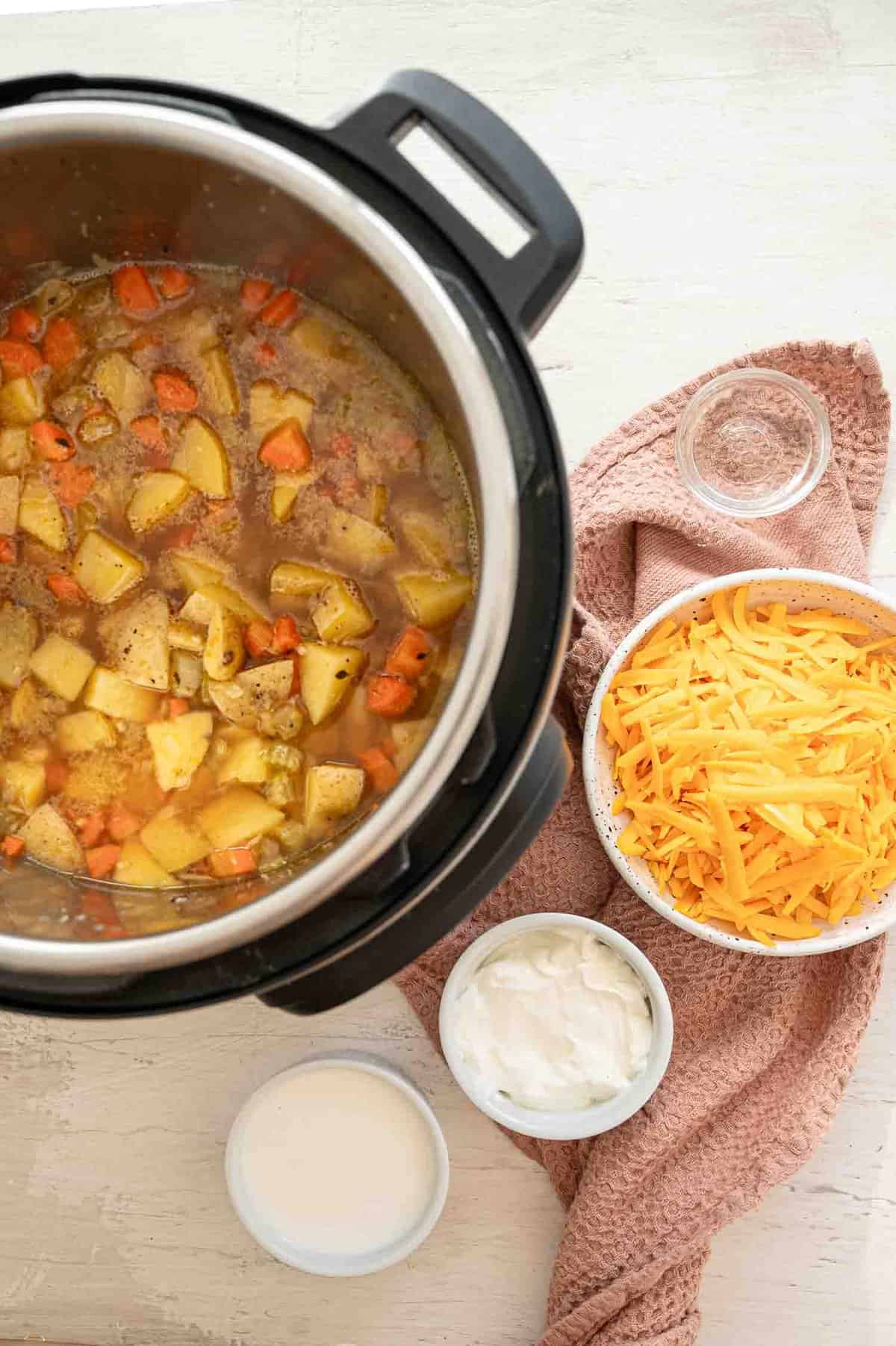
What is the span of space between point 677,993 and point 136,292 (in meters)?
1.13

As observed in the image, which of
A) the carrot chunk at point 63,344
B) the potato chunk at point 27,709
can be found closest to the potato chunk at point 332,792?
the potato chunk at point 27,709

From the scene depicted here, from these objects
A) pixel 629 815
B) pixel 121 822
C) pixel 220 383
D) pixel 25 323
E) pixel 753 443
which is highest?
pixel 25 323

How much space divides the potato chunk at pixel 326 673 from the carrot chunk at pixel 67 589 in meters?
0.27

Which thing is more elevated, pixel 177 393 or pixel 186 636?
pixel 177 393

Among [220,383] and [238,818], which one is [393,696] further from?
[220,383]

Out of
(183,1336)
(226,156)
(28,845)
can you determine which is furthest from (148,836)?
(183,1336)

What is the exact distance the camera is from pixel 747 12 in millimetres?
1713

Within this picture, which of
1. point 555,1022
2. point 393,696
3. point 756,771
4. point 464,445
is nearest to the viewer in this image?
point 464,445

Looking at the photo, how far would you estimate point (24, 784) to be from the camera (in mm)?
1375

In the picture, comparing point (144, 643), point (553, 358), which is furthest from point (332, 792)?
point (553, 358)

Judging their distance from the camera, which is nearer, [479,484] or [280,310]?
[479,484]

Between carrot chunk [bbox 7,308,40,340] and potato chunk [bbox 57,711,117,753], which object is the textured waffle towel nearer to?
potato chunk [bbox 57,711,117,753]

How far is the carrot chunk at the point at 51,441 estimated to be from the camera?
4.51 feet

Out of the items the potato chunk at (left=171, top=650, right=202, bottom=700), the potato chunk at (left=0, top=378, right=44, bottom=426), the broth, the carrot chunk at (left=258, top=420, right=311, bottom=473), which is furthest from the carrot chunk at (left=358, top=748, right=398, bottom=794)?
the potato chunk at (left=0, top=378, right=44, bottom=426)
